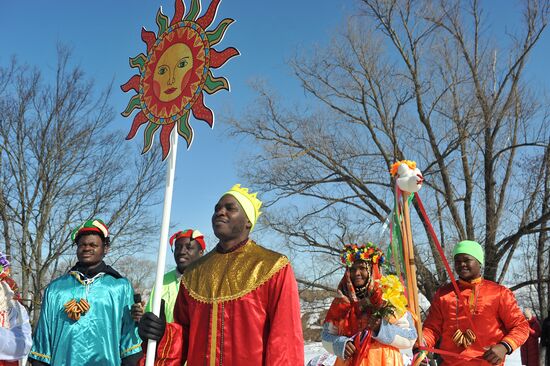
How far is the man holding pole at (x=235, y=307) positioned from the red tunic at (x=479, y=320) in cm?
323

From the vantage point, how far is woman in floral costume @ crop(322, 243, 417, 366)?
4.99m

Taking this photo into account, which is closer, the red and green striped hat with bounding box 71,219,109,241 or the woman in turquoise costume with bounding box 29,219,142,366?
the woman in turquoise costume with bounding box 29,219,142,366

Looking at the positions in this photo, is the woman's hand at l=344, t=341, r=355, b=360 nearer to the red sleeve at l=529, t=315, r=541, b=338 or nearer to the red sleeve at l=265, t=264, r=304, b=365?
the red sleeve at l=265, t=264, r=304, b=365

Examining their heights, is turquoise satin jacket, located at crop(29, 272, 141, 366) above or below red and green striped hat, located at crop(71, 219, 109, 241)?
below

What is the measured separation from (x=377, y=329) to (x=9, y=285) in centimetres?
370

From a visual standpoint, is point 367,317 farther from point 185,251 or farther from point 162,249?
point 162,249

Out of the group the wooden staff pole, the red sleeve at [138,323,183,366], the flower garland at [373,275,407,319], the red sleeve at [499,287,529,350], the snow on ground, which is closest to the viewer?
the red sleeve at [138,323,183,366]

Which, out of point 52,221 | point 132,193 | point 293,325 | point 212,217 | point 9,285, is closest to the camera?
point 293,325

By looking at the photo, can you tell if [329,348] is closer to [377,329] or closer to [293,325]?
[377,329]

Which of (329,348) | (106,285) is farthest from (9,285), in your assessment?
(329,348)

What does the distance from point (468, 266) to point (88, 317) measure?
3817 mm

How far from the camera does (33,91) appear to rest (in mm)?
13516

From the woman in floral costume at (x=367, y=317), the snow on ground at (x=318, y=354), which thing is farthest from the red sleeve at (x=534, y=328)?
the snow on ground at (x=318, y=354)

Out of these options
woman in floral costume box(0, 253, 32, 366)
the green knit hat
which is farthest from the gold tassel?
the green knit hat
